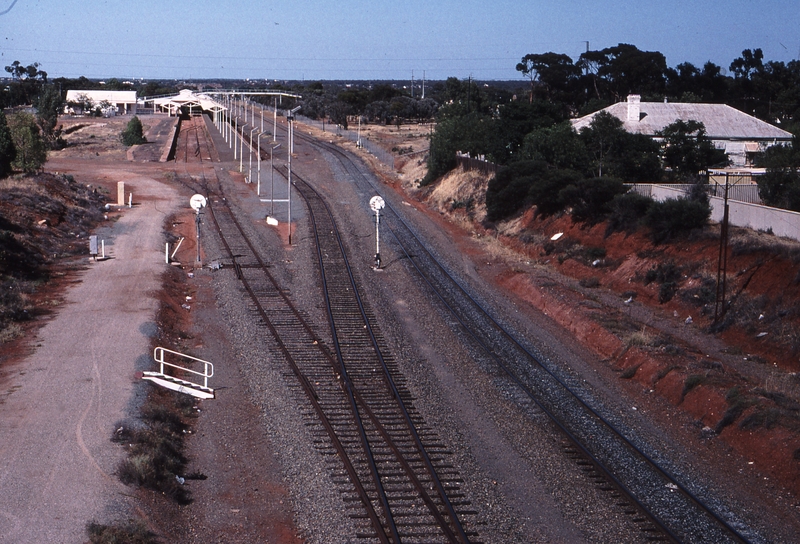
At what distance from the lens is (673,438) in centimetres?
1334

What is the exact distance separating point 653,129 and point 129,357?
38765mm

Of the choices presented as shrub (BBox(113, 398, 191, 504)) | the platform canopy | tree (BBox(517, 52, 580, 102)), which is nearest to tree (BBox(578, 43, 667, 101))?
tree (BBox(517, 52, 580, 102))

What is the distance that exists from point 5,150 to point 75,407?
97.0 feet

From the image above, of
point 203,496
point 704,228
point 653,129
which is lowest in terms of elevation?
point 203,496

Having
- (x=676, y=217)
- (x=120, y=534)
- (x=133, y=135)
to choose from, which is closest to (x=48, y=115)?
(x=133, y=135)

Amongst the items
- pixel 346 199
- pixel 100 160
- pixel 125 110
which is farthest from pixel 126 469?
pixel 125 110

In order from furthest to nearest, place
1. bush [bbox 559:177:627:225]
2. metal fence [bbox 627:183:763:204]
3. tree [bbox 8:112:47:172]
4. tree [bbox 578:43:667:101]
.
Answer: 1. tree [bbox 578:43:667:101]
2. tree [bbox 8:112:47:172]
3. bush [bbox 559:177:627:225]
4. metal fence [bbox 627:183:763:204]

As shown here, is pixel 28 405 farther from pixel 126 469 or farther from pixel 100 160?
pixel 100 160

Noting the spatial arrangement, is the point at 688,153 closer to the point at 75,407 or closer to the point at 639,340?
the point at 639,340

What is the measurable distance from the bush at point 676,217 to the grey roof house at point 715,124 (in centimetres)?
2105

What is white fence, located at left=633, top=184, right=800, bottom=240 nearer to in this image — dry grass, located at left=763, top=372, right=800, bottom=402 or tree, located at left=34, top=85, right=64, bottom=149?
dry grass, located at left=763, top=372, right=800, bottom=402

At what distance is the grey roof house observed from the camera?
47.5 metres

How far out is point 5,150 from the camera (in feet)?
126

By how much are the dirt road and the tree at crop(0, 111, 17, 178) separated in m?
16.6
